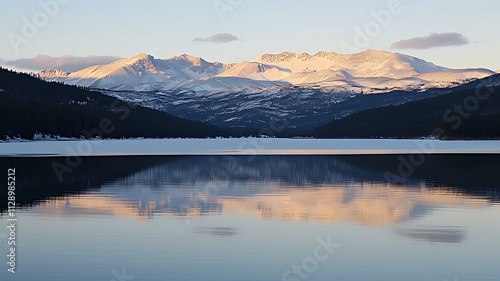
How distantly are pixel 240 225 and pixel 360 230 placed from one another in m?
4.80

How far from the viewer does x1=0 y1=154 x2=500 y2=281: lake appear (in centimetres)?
2169

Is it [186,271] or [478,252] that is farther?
[478,252]

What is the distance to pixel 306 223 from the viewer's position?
3092 cm

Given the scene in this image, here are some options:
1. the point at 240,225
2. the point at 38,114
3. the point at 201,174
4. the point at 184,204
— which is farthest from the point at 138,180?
the point at 38,114

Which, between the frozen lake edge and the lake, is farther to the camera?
the frozen lake edge

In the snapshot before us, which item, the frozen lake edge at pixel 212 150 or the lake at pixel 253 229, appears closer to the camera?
the lake at pixel 253 229

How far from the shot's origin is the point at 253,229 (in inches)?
1153

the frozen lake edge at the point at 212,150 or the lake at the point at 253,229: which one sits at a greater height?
the frozen lake edge at the point at 212,150

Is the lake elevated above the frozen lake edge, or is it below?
below

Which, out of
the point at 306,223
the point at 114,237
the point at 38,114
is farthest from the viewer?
the point at 38,114

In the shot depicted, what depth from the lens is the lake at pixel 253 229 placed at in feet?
71.2

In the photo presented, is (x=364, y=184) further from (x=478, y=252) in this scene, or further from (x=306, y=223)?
(x=478, y=252)

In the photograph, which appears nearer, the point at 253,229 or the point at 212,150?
the point at 253,229

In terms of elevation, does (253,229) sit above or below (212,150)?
below
